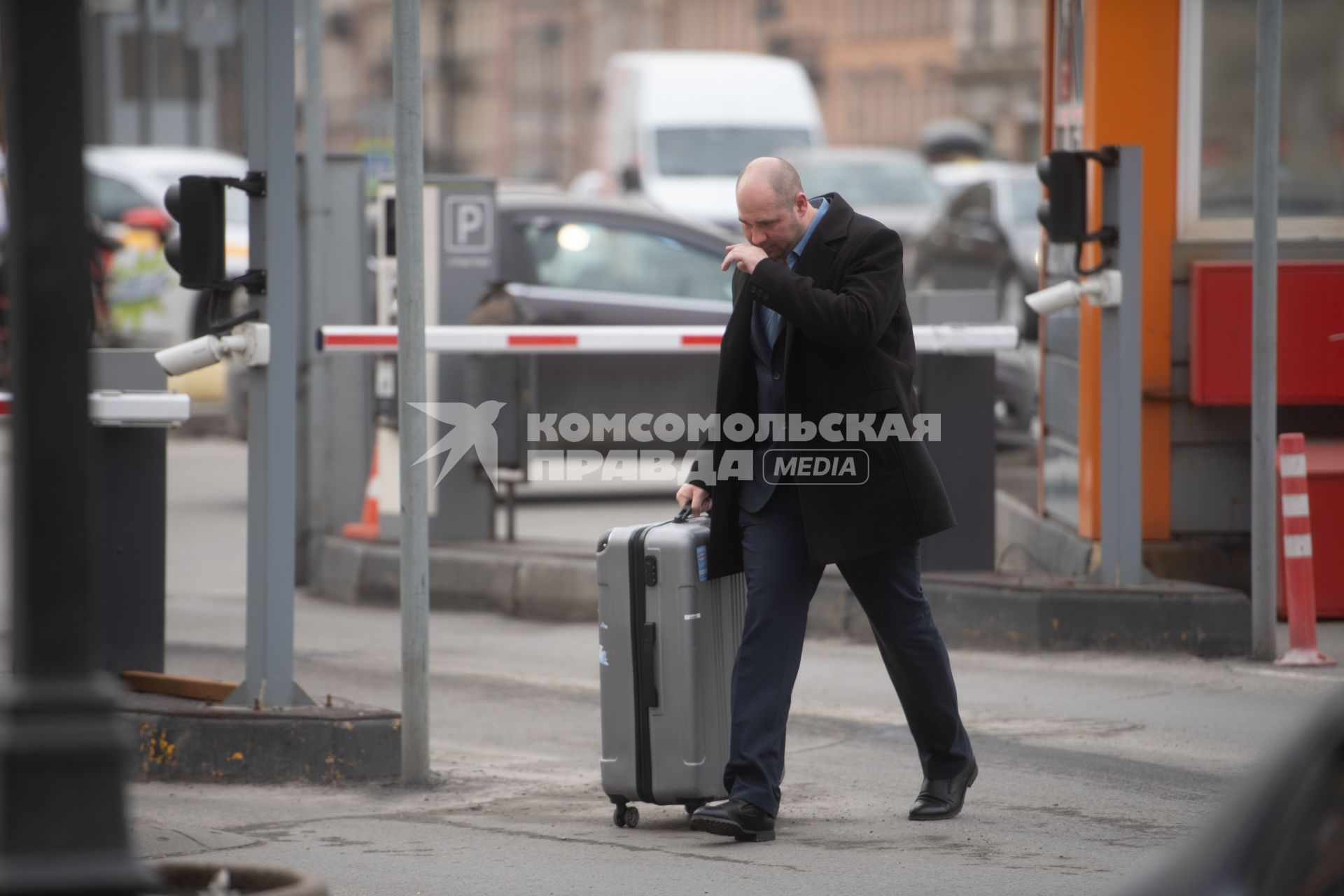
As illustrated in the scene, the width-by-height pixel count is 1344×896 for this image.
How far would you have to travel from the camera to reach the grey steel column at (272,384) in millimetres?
6266

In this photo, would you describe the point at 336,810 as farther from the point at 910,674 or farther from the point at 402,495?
the point at 910,674

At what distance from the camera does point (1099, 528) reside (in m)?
8.51

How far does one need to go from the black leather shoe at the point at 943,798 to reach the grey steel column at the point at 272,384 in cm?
212

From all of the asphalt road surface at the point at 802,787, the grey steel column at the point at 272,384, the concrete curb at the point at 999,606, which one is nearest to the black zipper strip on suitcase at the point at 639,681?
the asphalt road surface at the point at 802,787

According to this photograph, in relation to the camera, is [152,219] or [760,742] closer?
[760,742]

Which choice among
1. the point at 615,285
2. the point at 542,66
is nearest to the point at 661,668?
the point at 615,285

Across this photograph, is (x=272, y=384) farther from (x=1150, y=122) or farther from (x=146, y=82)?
(x=146, y=82)

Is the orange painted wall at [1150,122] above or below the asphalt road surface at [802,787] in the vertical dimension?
above

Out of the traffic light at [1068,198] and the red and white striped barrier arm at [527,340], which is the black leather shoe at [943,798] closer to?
the traffic light at [1068,198]

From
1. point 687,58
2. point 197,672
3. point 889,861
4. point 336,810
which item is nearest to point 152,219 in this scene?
point 687,58

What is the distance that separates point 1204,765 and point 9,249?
174 inches

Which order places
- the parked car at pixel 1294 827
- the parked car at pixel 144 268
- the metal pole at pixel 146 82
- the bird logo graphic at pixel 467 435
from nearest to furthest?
the parked car at pixel 1294 827, the bird logo graphic at pixel 467 435, the parked car at pixel 144 268, the metal pole at pixel 146 82

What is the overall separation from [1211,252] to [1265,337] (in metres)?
1.03

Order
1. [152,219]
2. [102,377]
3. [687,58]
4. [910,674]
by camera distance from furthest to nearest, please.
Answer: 1. [687,58]
2. [152,219]
3. [102,377]
4. [910,674]
